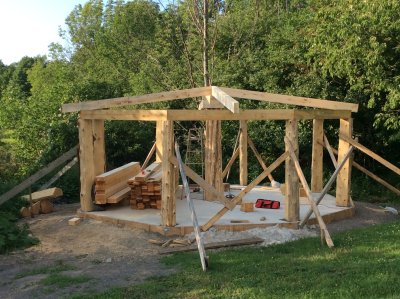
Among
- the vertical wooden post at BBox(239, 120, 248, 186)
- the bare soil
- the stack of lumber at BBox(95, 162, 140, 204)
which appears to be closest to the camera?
the bare soil

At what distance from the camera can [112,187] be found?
11.6 metres

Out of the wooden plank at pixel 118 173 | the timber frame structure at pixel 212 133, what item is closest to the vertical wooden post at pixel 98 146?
the timber frame structure at pixel 212 133

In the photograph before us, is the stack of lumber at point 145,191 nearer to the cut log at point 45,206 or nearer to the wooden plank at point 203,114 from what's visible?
the wooden plank at point 203,114

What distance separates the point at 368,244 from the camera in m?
7.98

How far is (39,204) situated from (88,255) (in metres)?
4.43

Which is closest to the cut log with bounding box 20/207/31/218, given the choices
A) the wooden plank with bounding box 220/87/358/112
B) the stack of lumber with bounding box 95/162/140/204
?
the stack of lumber with bounding box 95/162/140/204

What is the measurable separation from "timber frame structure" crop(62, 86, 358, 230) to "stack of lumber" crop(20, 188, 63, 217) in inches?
63.2

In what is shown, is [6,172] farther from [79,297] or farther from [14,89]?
[79,297]

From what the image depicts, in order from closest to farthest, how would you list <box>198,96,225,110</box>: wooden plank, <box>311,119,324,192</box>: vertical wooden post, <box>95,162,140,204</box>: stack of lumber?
<box>95,162,140,204</box>: stack of lumber, <box>198,96,225,110</box>: wooden plank, <box>311,119,324,192</box>: vertical wooden post

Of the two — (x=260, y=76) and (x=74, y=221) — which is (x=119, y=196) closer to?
(x=74, y=221)

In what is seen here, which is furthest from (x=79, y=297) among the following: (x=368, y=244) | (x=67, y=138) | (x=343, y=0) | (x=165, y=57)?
(x=165, y=57)

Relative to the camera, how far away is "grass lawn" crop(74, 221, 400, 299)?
5.67 meters

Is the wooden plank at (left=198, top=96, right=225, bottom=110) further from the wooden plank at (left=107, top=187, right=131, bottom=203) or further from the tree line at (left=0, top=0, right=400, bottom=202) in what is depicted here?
the tree line at (left=0, top=0, right=400, bottom=202)

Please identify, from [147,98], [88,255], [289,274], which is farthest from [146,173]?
[289,274]
